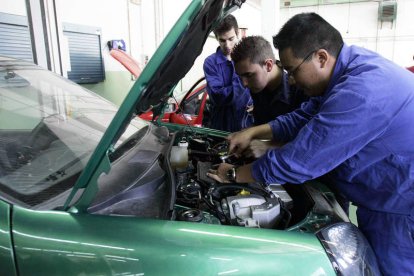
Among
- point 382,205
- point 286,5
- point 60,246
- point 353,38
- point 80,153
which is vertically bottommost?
point 382,205

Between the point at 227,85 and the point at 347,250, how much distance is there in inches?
78.1

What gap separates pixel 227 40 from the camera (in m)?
2.72

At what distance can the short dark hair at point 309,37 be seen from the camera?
1290mm

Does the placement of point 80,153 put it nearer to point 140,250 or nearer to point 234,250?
point 140,250

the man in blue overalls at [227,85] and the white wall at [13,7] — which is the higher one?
the white wall at [13,7]

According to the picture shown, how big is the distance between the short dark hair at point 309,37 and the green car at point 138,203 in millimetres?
279

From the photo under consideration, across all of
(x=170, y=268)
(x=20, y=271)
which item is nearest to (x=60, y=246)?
(x=20, y=271)

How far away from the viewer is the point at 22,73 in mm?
1633

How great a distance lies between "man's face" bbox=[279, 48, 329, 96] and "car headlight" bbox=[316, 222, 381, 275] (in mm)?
598

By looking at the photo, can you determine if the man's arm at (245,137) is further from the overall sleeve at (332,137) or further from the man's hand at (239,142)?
the overall sleeve at (332,137)

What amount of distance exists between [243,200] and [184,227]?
0.45m

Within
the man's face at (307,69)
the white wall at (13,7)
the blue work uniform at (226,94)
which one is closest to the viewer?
the man's face at (307,69)

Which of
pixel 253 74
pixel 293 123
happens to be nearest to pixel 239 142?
pixel 293 123

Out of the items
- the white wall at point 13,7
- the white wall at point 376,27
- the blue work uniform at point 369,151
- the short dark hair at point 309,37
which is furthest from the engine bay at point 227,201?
the white wall at point 376,27
